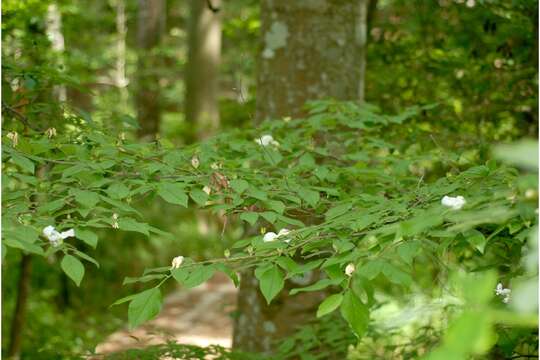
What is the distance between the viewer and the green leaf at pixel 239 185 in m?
2.49

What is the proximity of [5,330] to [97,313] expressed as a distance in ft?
4.98

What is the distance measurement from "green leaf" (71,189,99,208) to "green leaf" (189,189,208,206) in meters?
0.35

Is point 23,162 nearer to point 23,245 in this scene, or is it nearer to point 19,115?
point 23,245

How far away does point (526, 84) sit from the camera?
5.10 m

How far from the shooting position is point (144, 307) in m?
2.00

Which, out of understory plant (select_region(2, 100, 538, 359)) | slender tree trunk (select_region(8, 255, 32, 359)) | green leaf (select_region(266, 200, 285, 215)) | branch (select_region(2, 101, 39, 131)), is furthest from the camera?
slender tree trunk (select_region(8, 255, 32, 359))

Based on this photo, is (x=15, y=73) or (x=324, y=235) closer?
(x=324, y=235)

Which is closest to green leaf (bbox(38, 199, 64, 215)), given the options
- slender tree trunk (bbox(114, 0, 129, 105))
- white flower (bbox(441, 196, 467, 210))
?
white flower (bbox(441, 196, 467, 210))

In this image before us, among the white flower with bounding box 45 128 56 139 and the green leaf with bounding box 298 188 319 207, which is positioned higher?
the white flower with bounding box 45 128 56 139

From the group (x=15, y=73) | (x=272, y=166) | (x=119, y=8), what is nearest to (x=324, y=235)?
(x=272, y=166)

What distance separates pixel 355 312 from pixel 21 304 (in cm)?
496

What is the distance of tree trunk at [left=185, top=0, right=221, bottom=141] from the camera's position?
42.8ft

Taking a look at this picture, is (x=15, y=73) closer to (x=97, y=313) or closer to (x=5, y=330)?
(x=5, y=330)

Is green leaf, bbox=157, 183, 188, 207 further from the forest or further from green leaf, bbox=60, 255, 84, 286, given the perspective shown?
green leaf, bbox=60, 255, 84, 286
